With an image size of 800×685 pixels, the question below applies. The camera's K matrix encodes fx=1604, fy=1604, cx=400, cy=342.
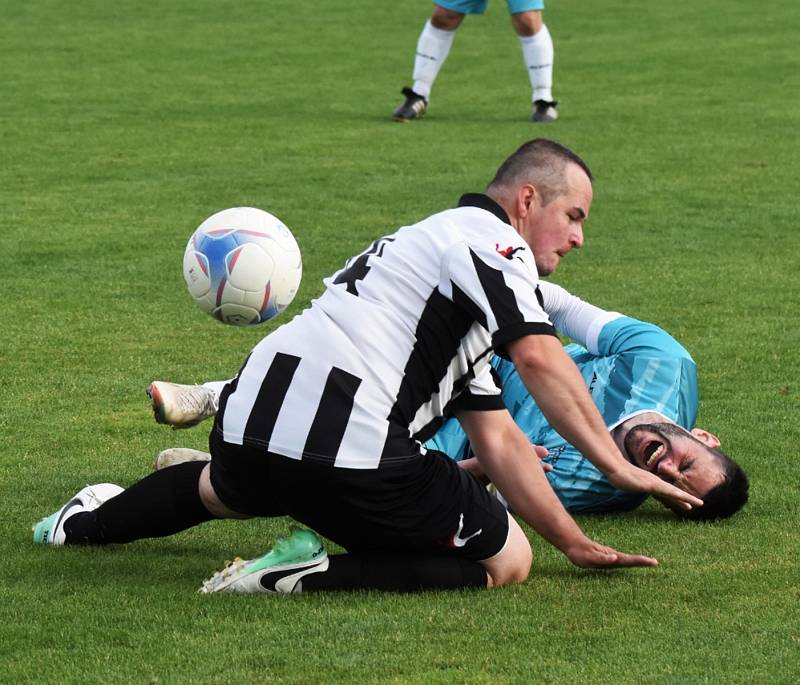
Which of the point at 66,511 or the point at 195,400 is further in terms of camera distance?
the point at 195,400

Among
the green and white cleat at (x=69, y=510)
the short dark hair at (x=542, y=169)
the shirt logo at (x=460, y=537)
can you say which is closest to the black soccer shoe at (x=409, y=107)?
the green and white cleat at (x=69, y=510)

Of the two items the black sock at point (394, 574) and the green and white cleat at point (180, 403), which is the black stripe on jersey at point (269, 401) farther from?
the green and white cleat at point (180, 403)

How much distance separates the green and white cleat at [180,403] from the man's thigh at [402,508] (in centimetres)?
96

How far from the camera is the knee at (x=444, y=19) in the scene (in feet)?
47.1

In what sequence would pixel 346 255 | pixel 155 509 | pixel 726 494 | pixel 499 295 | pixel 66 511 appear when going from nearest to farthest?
pixel 499 295
pixel 155 509
pixel 66 511
pixel 726 494
pixel 346 255

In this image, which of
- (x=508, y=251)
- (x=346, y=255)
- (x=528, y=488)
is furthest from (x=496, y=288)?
(x=346, y=255)

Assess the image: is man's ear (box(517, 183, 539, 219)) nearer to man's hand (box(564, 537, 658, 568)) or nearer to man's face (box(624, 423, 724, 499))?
man's hand (box(564, 537, 658, 568))

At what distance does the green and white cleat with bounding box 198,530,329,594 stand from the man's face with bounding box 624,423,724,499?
1.38 metres

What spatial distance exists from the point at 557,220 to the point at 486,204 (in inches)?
8.5

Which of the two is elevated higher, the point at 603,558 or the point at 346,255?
the point at 603,558

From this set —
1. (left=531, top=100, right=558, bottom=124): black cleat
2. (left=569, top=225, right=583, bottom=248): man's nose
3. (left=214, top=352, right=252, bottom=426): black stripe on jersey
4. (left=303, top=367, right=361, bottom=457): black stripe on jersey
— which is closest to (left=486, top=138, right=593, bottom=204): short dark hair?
(left=569, top=225, right=583, bottom=248): man's nose

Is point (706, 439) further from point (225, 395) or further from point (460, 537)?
point (225, 395)

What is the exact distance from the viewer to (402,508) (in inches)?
179

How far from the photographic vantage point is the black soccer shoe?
1479 cm
